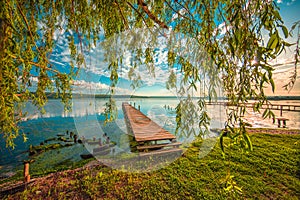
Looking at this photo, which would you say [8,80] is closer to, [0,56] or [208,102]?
[0,56]

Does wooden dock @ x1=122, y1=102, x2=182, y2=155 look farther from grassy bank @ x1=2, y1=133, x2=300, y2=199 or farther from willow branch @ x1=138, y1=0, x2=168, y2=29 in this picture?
willow branch @ x1=138, y1=0, x2=168, y2=29

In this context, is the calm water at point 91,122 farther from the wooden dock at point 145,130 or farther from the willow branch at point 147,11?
the willow branch at point 147,11

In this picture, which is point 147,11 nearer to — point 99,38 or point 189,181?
point 99,38

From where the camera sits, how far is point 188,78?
109 centimetres

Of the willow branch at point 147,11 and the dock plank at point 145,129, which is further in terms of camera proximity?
the dock plank at point 145,129

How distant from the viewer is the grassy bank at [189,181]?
2072mm

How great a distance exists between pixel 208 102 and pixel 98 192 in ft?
7.46

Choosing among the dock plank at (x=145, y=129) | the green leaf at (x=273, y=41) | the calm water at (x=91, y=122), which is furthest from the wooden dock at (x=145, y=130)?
the green leaf at (x=273, y=41)

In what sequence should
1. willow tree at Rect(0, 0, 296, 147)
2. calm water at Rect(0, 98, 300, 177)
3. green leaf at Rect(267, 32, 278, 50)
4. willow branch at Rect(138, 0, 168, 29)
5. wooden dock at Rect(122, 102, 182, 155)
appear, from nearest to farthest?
green leaf at Rect(267, 32, 278, 50), willow tree at Rect(0, 0, 296, 147), willow branch at Rect(138, 0, 168, 29), calm water at Rect(0, 98, 300, 177), wooden dock at Rect(122, 102, 182, 155)

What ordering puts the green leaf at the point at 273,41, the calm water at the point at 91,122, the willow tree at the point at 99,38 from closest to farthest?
the green leaf at the point at 273,41, the willow tree at the point at 99,38, the calm water at the point at 91,122

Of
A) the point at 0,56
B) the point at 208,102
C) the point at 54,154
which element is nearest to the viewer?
the point at 0,56

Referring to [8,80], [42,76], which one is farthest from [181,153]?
[8,80]

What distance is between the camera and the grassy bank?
2072 millimetres

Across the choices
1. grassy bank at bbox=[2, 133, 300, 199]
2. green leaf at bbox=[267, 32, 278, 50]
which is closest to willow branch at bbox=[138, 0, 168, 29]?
green leaf at bbox=[267, 32, 278, 50]
